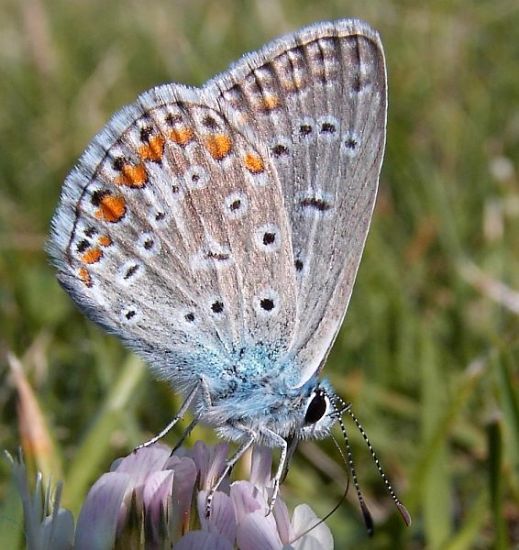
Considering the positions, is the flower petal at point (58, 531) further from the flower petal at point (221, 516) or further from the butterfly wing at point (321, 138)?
the butterfly wing at point (321, 138)

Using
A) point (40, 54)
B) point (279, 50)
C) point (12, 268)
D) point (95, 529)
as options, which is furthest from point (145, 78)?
point (95, 529)

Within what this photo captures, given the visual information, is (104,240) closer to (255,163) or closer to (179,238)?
(179,238)

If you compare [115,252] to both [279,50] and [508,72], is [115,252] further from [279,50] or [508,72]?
[508,72]

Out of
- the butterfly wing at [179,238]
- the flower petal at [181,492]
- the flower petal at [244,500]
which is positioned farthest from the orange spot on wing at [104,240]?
the flower petal at [244,500]

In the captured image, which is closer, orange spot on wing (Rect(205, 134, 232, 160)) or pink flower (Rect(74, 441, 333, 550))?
pink flower (Rect(74, 441, 333, 550))

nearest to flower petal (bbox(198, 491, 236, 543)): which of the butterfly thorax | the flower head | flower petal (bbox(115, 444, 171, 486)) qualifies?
the flower head

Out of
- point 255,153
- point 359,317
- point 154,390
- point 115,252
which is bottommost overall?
point 154,390

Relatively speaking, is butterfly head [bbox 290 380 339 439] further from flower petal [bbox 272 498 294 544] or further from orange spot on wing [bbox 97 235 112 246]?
orange spot on wing [bbox 97 235 112 246]

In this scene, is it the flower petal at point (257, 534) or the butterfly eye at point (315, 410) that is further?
the butterfly eye at point (315, 410)
